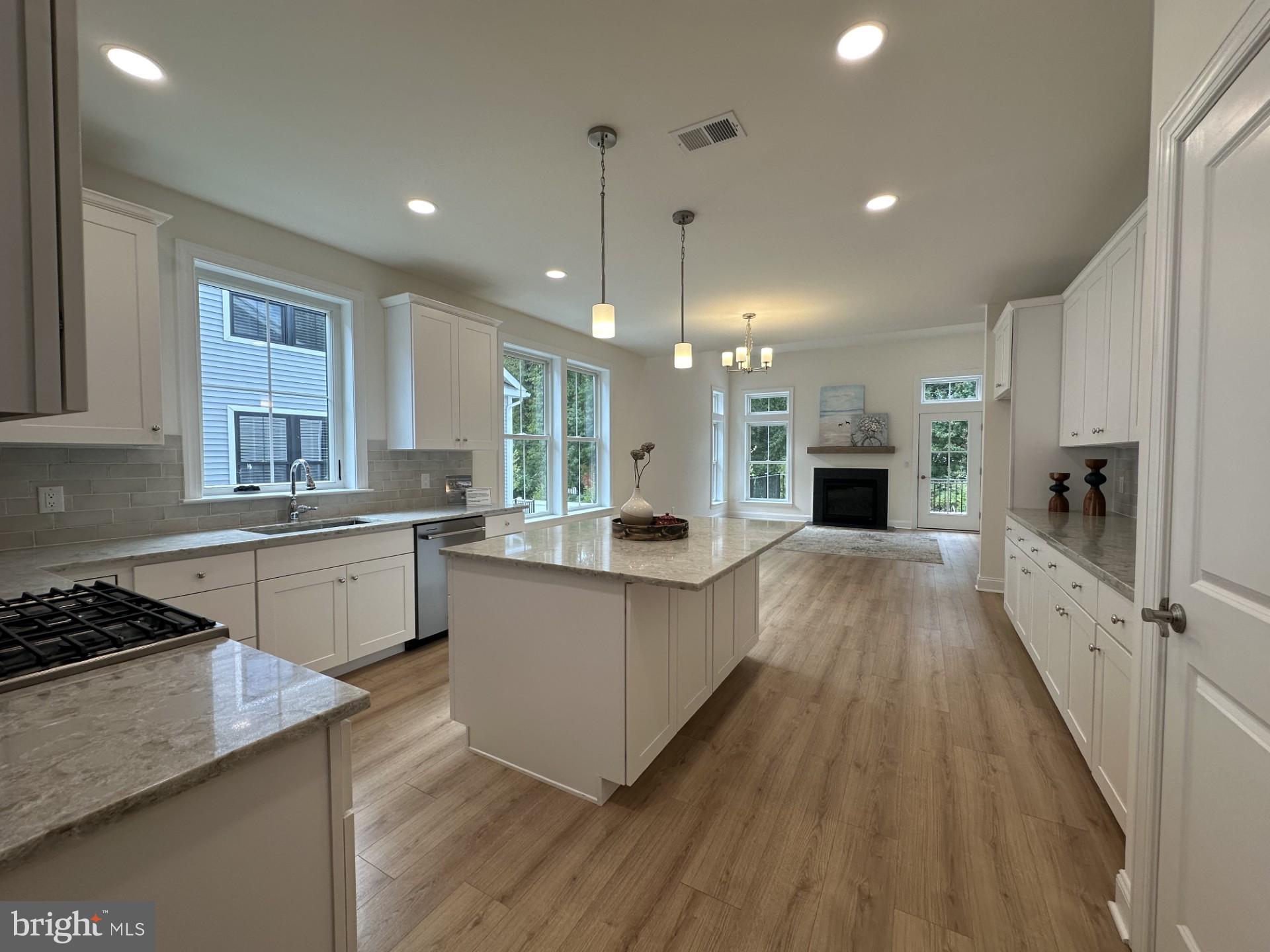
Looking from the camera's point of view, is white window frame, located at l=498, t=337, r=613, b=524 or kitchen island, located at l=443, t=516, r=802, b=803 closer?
kitchen island, located at l=443, t=516, r=802, b=803

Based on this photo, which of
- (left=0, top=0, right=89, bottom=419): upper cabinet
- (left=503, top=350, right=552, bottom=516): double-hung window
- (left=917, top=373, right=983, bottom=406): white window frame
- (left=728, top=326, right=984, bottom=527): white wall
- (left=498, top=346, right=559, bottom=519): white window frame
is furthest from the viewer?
(left=728, top=326, right=984, bottom=527): white wall

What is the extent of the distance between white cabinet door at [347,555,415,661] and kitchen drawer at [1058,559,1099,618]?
346 centimetres

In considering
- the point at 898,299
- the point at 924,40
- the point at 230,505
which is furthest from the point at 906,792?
the point at 898,299

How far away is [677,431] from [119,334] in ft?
19.9

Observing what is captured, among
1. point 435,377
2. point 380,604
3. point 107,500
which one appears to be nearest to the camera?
point 107,500

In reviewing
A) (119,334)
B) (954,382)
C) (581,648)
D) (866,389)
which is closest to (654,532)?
(581,648)

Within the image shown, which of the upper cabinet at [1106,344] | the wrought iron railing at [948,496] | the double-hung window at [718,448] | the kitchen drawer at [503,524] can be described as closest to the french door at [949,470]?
Answer: the wrought iron railing at [948,496]

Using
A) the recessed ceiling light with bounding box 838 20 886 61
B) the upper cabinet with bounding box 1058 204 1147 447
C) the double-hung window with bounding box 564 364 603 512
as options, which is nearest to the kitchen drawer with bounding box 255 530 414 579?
the double-hung window with bounding box 564 364 603 512

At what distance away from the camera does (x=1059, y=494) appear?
143 inches

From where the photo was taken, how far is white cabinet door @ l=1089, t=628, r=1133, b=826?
1671 millimetres

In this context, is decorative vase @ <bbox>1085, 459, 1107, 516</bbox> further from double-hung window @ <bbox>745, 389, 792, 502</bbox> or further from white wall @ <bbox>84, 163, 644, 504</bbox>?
double-hung window @ <bbox>745, 389, 792, 502</bbox>

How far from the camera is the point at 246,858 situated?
30.3 inches

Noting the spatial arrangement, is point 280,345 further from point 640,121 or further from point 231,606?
point 640,121

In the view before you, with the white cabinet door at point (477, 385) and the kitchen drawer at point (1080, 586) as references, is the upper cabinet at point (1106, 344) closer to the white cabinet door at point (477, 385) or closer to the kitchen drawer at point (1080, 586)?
the kitchen drawer at point (1080, 586)
